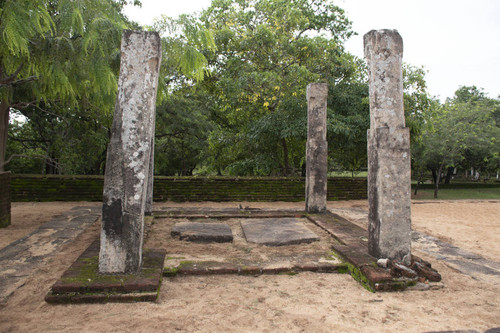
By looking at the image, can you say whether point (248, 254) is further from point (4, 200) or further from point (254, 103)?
Result: point (254, 103)

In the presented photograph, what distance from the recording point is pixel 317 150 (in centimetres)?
662

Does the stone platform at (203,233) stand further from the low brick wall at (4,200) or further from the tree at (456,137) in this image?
the tree at (456,137)

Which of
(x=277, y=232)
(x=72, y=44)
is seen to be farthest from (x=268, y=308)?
(x=72, y=44)

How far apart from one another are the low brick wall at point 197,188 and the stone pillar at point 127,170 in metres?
6.10

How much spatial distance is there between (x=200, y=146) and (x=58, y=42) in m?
9.81

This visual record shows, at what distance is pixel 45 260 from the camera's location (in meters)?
3.78

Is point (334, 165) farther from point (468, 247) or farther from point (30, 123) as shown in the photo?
point (30, 123)

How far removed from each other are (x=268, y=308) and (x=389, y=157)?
2.01 metres

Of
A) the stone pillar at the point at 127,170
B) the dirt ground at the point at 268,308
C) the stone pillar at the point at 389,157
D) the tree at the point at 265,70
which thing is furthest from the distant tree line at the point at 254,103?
the dirt ground at the point at 268,308

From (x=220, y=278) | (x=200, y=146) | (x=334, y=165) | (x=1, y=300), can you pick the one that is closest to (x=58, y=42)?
(x=1, y=300)

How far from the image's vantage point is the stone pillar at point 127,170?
3.05 metres

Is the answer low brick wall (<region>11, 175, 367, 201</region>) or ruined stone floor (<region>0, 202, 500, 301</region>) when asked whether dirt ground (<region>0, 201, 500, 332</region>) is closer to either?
ruined stone floor (<region>0, 202, 500, 301</region>)

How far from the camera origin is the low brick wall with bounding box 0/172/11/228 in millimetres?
5336

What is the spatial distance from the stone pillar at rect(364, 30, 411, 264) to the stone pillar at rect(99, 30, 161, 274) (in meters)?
2.42
